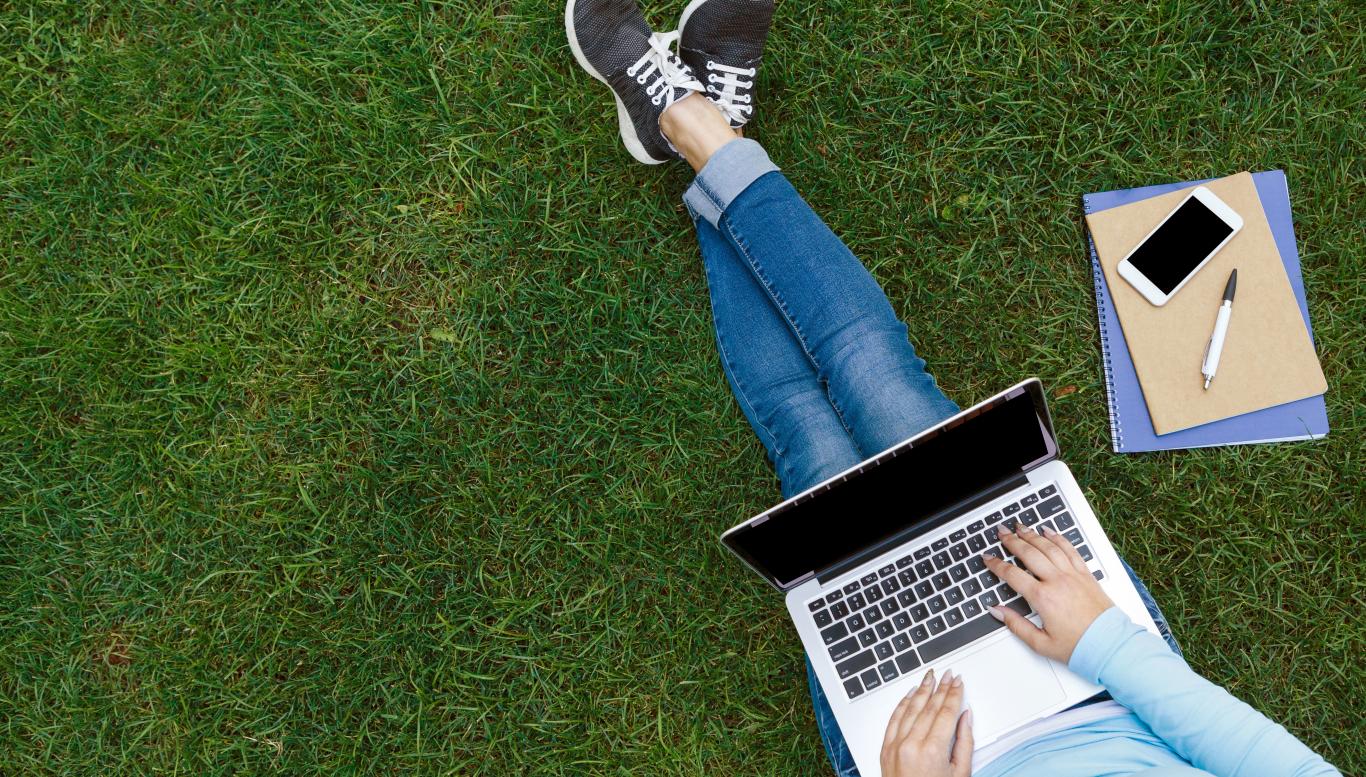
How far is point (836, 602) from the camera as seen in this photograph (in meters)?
2.01

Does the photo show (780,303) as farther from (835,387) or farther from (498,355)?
(498,355)

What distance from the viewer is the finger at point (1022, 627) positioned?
1.86m

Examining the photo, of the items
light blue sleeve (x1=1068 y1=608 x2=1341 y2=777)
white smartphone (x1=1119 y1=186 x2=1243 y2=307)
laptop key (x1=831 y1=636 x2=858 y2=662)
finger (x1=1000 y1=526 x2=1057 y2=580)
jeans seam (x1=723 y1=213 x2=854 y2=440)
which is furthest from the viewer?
white smartphone (x1=1119 y1=186 x2=1243 y2=307)

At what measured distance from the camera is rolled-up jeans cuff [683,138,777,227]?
88.0 inches

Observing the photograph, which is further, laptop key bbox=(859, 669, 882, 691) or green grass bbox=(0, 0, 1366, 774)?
green grass bbox=(0, 0, 1366, 774)

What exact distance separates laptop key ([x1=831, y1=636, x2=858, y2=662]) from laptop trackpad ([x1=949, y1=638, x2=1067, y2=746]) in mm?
230

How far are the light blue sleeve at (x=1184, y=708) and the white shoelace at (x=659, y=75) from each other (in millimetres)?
1785

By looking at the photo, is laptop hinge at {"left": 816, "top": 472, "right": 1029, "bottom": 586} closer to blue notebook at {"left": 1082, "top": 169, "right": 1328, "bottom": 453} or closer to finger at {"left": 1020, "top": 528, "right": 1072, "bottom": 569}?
finger at {"left": 1020, "top": 528, "right": 1072, "bottom": 569}

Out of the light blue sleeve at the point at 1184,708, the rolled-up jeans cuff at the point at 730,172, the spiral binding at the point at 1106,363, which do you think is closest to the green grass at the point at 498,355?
the spiral binding at the point at 1106,363

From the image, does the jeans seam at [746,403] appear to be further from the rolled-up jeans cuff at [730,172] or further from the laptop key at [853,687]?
the laptop key at [853,687]

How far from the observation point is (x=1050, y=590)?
1852 millimetres

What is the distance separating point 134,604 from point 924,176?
276cm

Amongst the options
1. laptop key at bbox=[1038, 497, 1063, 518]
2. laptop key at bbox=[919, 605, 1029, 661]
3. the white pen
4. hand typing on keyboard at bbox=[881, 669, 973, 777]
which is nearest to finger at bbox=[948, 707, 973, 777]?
hand typing on keyboard at bbox=[881, 669, 973, 777]

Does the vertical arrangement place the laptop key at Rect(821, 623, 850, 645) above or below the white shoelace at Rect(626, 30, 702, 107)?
below
